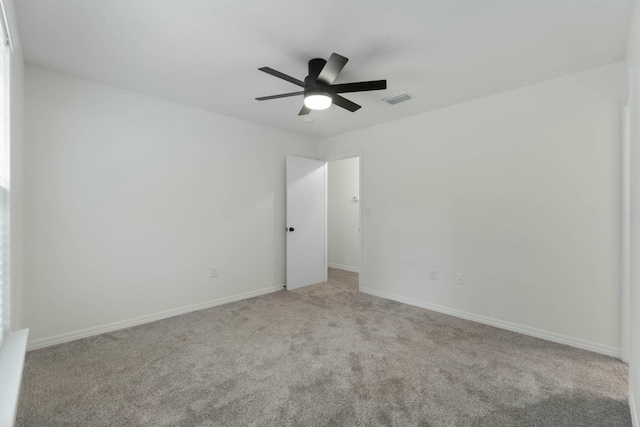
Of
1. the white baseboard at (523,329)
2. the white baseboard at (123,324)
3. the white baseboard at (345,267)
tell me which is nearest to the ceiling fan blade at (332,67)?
the white baseboard at (523,329)

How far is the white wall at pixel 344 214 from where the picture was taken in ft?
19.9

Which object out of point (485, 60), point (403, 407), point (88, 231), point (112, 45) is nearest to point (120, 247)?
point (88, 231)

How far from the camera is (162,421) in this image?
5.71 ft

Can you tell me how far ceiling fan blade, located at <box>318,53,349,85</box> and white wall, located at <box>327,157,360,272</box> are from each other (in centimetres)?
381

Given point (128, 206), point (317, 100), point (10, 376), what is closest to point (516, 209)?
point (317, 100)

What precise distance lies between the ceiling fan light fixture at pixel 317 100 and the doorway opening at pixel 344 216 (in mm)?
3514

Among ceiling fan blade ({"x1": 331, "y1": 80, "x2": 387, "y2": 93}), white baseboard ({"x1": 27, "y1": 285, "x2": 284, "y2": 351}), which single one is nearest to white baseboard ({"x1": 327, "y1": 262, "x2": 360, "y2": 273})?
white baseboard ({"x1": 27, "y1": 285, "x2": 284, "y2": 351})

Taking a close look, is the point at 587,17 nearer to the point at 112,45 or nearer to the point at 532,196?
the point at 532,196

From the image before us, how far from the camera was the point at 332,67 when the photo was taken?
205cm

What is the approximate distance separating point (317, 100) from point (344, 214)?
4014 mm

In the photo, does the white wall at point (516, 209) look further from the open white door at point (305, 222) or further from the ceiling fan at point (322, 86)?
the ceiling fan at point (322, 86)

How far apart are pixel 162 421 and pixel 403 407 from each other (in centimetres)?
148

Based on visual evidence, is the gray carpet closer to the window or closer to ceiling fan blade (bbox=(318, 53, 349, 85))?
the window

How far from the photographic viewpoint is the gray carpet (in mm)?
1789
